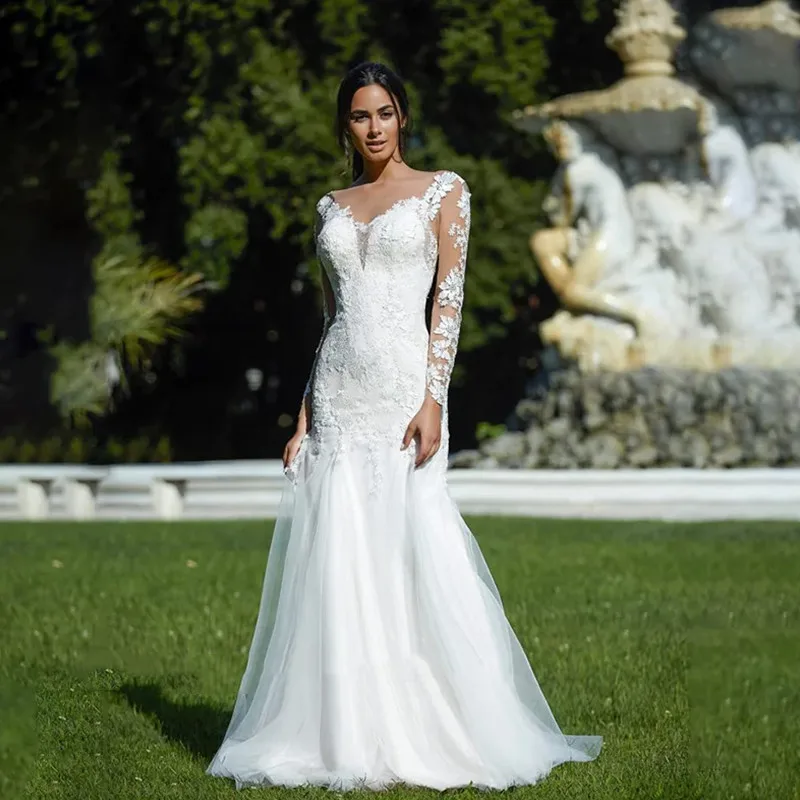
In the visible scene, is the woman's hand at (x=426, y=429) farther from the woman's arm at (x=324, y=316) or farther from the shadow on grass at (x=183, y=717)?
the shadow on grass at (x=183, y=717)

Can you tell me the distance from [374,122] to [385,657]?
5.52 feet

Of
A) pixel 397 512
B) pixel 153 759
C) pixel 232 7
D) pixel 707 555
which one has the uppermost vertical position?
pixel 232 7

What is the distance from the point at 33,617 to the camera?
9656 mm

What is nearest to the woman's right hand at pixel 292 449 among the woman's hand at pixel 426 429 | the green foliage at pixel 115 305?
the woman's hand at pixel 426 429

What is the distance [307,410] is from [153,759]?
4.21ft

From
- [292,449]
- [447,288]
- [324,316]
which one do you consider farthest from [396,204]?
[292,449]

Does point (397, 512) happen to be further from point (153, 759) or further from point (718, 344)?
point (718, 344)

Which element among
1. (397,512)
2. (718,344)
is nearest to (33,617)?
(397,512)

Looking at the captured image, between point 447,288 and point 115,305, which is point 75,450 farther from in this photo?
point 447,288

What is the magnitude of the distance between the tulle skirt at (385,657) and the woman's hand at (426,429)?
0.06 meters

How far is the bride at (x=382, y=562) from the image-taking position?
562 cm

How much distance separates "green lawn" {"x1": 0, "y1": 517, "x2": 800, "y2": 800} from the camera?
5.96m

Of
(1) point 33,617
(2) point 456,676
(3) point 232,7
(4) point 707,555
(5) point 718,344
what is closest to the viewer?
(2) point 456,676

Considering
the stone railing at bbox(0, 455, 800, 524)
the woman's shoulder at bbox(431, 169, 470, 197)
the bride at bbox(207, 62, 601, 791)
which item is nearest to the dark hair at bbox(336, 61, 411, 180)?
the bride at bbox(207, 62, 601, 791)
